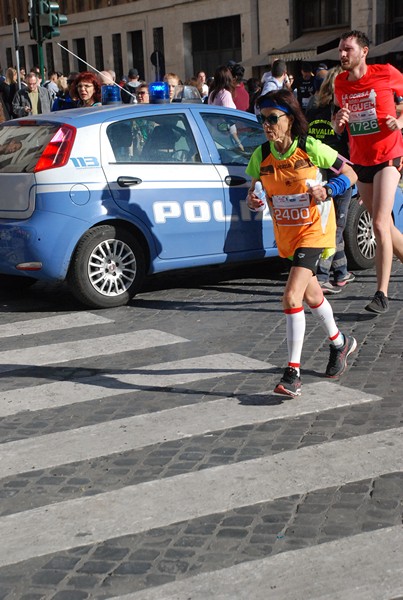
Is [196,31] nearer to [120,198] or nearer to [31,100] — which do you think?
[31,100]

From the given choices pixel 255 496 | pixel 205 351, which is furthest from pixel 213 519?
pixel 205 351

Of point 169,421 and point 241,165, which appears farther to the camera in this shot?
point 241,165

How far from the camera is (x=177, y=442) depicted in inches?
207

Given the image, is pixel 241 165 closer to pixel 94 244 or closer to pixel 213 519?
pixel 94 244

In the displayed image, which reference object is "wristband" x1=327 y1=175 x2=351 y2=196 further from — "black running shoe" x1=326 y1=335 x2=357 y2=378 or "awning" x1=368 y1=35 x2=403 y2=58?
"awning" x1=368 y1=35 x2=403 y2=58

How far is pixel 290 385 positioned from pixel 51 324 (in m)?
2.87

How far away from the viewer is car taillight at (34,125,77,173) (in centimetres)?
850

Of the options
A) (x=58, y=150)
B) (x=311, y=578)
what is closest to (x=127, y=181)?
(x=58, y=150)

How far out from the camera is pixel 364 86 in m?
8.09

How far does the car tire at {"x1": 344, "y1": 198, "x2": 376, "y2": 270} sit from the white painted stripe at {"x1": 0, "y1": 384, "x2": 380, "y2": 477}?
3.97 meters

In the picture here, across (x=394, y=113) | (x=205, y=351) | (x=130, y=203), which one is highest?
(x=394, y=113)

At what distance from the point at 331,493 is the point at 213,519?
0.55 meters

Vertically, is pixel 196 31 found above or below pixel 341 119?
above

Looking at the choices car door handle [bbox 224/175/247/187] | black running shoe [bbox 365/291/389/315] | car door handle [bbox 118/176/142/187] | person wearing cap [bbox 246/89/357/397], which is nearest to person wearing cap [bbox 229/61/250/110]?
car door handle [bbox 224/175/247/187]
